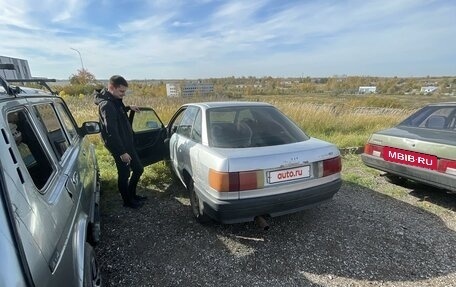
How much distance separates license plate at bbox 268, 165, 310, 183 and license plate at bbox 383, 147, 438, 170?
77.0 inches

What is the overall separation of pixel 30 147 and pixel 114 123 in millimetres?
1719

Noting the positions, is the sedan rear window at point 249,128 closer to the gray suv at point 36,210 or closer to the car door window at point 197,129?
the car door window at point 197,129

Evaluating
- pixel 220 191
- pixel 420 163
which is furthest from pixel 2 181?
pixel 420 163

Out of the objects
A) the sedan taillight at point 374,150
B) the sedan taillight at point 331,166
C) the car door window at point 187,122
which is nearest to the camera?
the sedan taillight at point 331,166

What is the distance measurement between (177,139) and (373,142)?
3.14 meters

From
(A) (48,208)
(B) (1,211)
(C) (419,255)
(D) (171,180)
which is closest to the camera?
(B) (1,211)

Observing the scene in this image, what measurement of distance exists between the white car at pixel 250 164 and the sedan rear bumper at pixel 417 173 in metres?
1.43

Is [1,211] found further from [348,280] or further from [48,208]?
[348,280]

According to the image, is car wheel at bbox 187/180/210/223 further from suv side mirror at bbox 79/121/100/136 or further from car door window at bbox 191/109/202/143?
suv side mirror at bbox 79/121/100/136

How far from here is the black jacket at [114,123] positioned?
136 inches

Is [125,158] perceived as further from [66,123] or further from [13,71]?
[13,71]

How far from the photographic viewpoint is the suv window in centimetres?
158

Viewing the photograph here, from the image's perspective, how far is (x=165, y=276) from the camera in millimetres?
2594

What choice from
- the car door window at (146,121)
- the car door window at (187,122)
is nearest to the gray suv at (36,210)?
the car door window at (187,122)
